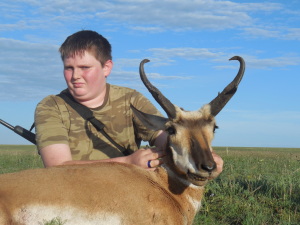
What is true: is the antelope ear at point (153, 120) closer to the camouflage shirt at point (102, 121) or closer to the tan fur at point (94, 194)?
the tan fur at point (94, 194)

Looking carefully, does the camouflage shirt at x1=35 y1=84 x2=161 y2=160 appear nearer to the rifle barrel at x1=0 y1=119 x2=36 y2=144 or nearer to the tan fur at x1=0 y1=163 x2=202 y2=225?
the rifle barrel at x1=0 y1=119 x2=36 y2=144

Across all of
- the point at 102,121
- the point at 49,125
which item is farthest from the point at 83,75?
the point at 49,125

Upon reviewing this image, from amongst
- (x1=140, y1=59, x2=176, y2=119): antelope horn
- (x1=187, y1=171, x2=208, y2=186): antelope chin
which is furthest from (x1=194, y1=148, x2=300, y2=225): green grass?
(x1=140, y1=59, x2=176, y2=119): antelope horn

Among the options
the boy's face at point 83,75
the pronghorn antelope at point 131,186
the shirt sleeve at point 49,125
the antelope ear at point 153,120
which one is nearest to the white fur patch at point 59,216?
the pronghorn antelope at point 131,186

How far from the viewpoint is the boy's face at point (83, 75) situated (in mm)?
8156

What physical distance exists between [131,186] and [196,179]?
88 centimetres

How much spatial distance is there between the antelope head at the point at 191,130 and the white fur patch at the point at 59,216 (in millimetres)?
1252

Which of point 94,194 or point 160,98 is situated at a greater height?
point 160,98

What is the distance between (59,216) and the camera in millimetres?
5516

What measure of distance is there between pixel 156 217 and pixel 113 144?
2866 millimetres

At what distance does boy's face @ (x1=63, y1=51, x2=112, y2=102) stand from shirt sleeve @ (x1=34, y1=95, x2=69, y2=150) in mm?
490

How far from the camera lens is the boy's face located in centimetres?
816

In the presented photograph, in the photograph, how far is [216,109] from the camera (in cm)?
679

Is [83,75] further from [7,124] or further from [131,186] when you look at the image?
[7,124]
